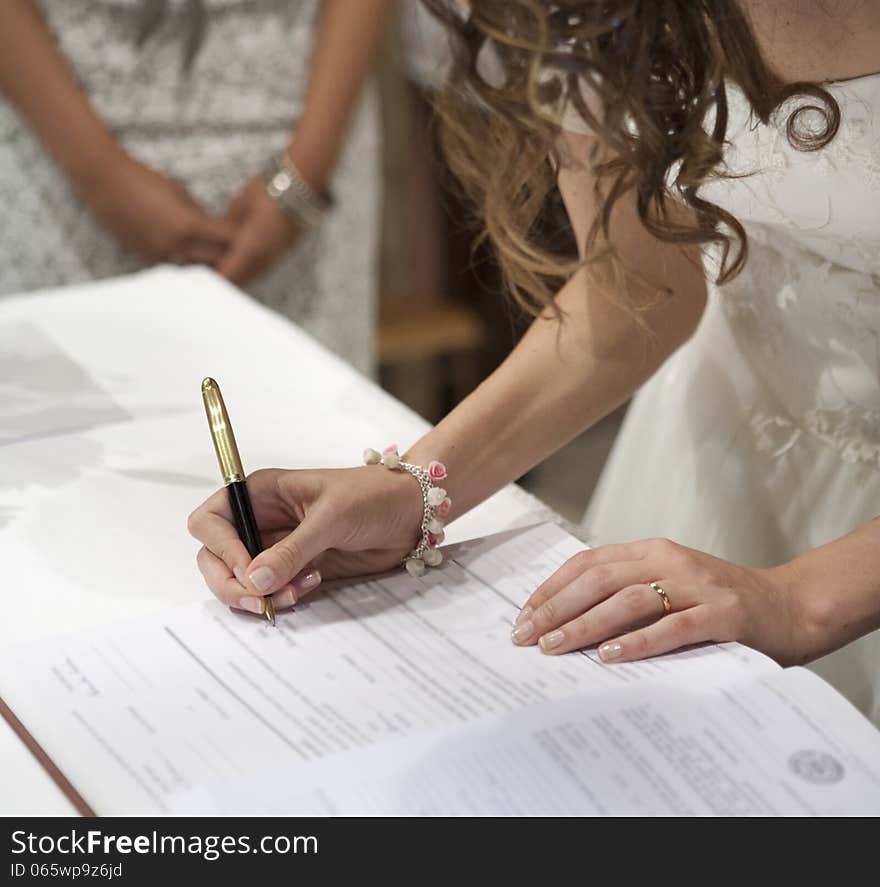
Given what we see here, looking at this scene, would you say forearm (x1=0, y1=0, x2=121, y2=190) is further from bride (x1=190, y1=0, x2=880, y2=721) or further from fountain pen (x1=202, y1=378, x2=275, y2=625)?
fountain pen (x1=202, y1=378, x2=275, y2=625)

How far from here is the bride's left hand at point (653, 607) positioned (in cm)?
85


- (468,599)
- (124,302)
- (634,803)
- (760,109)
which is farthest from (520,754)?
(124,302)

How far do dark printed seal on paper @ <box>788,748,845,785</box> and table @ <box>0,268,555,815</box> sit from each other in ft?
1.24

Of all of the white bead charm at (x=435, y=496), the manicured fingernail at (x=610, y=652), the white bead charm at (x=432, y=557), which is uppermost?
the manicured fingernail at (x=610, y=652)

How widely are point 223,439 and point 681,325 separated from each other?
44cm

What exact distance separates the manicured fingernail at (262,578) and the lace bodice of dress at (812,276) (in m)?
0.48

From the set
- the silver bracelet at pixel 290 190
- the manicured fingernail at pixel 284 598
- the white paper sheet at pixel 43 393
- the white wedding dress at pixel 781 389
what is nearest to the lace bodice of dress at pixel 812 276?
the white wedding dress at pixel 781 389

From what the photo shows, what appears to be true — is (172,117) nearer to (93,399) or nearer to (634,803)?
(93,399)

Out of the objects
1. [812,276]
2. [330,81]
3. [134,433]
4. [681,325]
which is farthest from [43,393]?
[330,81]

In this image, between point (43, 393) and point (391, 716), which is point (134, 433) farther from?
point (391, 716)

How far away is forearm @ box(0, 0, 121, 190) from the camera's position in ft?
5.74

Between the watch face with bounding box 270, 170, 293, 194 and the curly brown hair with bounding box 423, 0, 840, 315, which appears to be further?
the watch face with bounding box 270, 170, 293, 194

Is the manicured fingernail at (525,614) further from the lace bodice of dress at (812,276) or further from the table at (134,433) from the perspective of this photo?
the lace bodice of dress at (812,276)

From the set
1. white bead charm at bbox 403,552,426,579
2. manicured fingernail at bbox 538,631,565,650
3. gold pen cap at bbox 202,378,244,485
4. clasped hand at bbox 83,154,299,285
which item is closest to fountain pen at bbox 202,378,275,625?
gold pen cap at bbox 202,378,244,485
